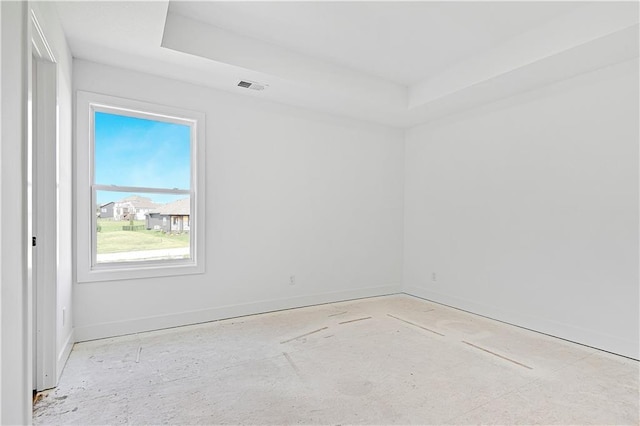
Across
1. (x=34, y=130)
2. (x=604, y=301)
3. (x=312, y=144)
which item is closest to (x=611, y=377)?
(x=604, y=301)

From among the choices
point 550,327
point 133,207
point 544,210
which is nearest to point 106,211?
point 133,207

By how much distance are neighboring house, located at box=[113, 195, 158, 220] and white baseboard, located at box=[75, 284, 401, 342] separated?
3.35ft

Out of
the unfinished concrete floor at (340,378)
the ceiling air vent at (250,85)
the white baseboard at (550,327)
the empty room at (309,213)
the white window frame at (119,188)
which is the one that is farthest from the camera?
the ceiling air vent at (250,85)

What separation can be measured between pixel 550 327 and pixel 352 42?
348cm

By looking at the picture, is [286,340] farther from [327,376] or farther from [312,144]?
[312,144]

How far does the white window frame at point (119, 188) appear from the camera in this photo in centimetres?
321

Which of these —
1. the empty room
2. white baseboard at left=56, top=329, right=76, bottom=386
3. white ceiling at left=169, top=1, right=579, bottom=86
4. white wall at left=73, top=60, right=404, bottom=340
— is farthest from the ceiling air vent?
white baseboard at left=56, top=329, right=76, bottom=386

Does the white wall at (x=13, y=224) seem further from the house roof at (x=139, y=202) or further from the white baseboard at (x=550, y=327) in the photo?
the white baseboard at (x=550, y=327)

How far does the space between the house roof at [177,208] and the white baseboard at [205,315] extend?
3.50 ft

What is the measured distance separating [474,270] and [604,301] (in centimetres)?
136

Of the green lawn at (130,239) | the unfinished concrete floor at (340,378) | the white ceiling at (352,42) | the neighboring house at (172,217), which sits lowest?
the unfinished concrete floor at (340,378)

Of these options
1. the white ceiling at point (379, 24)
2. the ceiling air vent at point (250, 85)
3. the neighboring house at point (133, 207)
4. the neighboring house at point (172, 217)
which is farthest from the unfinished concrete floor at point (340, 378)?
the white ceiling at point (379, 24)

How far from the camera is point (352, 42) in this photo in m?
3.46

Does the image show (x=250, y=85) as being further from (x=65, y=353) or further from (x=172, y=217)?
(x=65, y=353)
